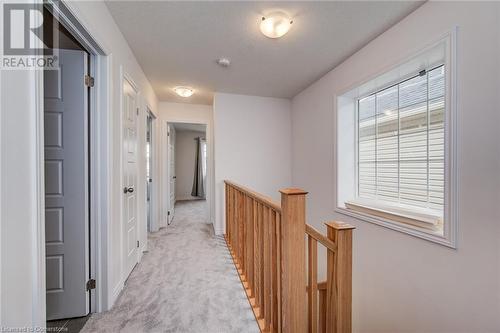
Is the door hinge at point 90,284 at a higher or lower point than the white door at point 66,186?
lower

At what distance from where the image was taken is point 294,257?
1069mm

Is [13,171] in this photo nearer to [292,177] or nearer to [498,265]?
[498,265]

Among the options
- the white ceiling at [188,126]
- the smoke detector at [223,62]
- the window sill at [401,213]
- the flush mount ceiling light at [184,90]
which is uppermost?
the smoke detector at [223,62]

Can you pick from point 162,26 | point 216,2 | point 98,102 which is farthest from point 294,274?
point 162,26

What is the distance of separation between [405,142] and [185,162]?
6.15 meters

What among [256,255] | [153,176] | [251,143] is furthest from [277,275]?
[153,176]

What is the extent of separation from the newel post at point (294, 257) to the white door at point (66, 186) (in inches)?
57.7

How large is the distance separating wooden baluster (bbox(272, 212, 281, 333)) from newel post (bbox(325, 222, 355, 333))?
28 cm

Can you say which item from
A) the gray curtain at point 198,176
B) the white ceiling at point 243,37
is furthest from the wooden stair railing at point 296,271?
the gray curtain at point 198,176

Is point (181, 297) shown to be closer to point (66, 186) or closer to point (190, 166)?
point (66, 186)

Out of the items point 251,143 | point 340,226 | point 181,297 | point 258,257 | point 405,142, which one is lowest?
point 181,297

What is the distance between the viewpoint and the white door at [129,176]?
6.53 feet

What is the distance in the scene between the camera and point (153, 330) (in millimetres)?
1461

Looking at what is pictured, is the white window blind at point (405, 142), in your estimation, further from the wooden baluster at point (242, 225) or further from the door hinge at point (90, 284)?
the door hinge at point (90, 284)
